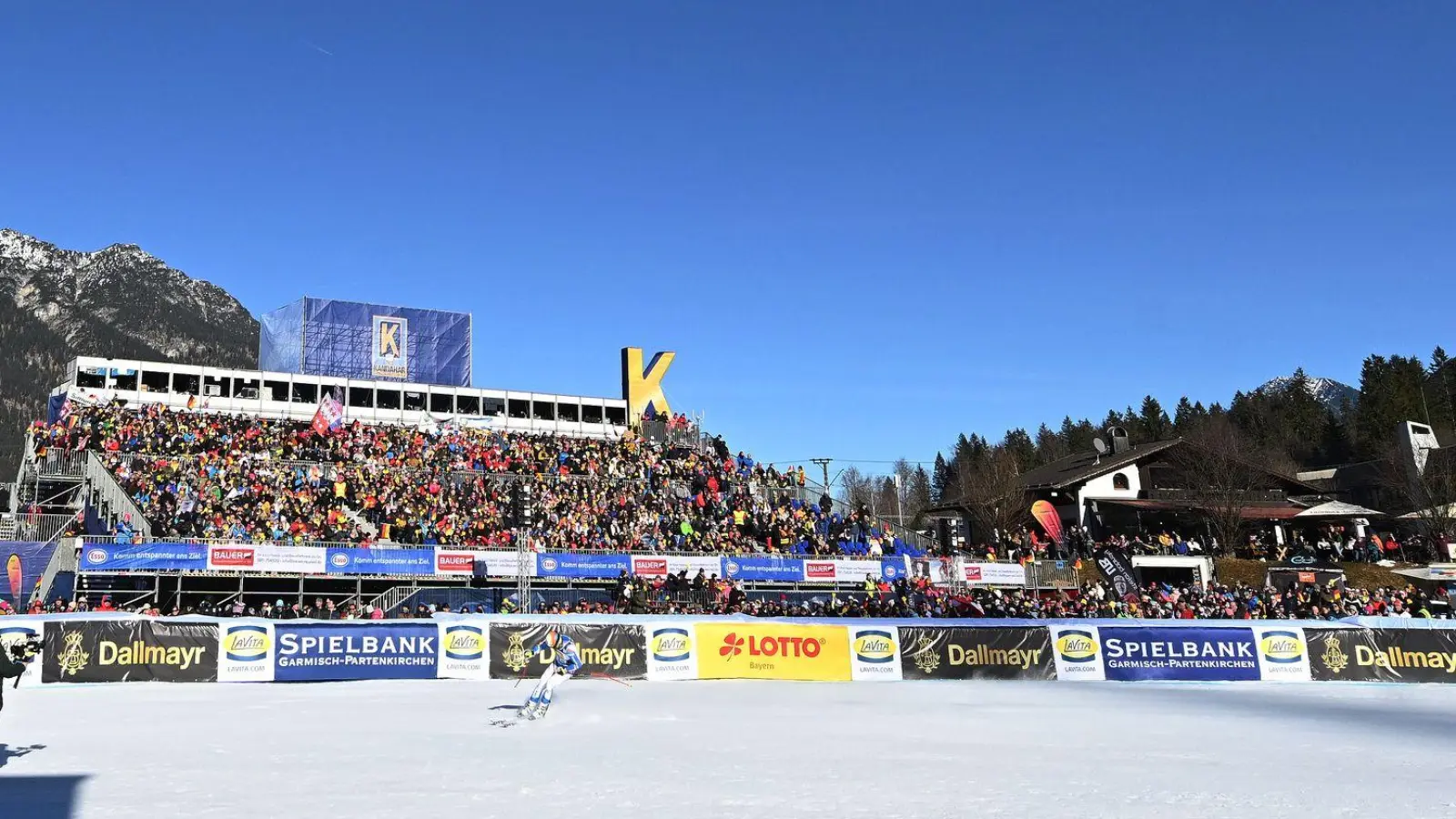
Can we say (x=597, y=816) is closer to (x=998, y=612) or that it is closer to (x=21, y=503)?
(x=998, y=612)

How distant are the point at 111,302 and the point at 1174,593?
658 feet

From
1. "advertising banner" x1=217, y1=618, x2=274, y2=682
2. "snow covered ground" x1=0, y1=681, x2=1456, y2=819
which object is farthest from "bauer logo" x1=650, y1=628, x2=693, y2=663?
"advertising banner" x1=217, y1=618, x2=274, y2=682

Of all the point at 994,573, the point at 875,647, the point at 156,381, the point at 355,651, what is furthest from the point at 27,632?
the point at 156,381

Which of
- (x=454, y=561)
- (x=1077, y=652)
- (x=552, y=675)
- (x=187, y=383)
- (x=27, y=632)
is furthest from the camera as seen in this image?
(x=187, y=383)

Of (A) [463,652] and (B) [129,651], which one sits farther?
(A) [463,652]

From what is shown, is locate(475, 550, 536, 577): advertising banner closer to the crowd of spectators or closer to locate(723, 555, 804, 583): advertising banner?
the crowd of spectators

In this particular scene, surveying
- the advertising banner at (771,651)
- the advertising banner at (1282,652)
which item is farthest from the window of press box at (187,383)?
the advertising banner at (1282,652)

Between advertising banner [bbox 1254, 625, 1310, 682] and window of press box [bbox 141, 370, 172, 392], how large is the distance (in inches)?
1970

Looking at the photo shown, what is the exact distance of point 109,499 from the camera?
119 ft

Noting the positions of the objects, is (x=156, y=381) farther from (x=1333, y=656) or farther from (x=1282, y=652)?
(x=1333, y=656)

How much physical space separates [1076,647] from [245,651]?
20.0 metres

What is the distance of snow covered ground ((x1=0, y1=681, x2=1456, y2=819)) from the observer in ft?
34.5

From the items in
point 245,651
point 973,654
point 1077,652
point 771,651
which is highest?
point 245,651

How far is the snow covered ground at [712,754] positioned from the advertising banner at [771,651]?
9.47 ft
